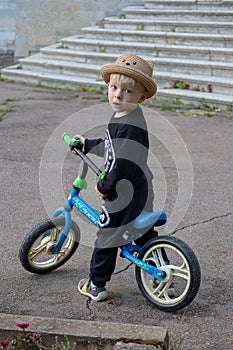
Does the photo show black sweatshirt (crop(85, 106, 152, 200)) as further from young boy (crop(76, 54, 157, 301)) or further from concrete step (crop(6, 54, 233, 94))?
concrete step (crop(6, 54, 233, 94))

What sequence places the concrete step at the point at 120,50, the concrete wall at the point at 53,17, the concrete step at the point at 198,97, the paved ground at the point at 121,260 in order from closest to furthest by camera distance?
the paved ground at the point at 121,260 → the concrete step at the point at 198,97 → the concrete step at the point at 120,50 → the concrete wall at the point at 53,17

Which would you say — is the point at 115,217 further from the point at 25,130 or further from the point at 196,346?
the point at 25,130

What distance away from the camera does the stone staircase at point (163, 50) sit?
32.9 ft

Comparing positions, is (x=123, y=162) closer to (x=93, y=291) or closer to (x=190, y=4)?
(x=93, y=291)

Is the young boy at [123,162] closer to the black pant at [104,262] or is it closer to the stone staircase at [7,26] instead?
the black pant at [104,262]

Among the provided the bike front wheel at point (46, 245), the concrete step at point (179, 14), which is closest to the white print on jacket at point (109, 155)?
the bike front wheel at point (46, 245)

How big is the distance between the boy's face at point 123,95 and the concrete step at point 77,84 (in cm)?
569

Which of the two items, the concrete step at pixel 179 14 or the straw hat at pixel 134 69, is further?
the concrete step at pixel 179 14

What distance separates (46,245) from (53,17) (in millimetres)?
9932

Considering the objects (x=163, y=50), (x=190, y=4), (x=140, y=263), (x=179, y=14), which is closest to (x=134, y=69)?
(x=140, y=263)

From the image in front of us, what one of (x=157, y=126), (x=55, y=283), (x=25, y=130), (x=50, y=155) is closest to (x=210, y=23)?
(x=157, y=126)

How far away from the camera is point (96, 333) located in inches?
122

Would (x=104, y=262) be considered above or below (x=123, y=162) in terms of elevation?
below

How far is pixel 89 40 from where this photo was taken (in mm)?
12430
